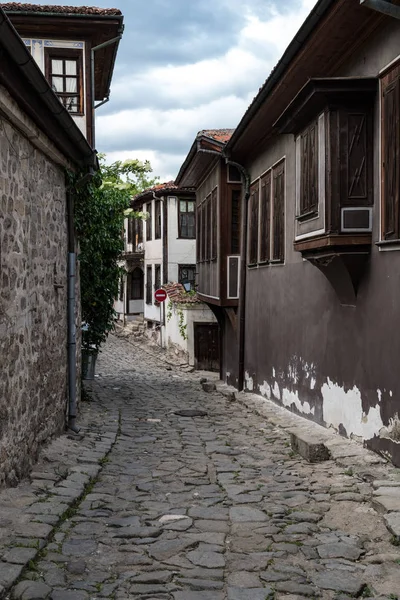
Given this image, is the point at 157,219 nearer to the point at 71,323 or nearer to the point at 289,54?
the point at 71,323

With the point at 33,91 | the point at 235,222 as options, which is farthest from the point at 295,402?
the point at 33,91

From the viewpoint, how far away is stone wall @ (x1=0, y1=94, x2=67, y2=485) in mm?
5734

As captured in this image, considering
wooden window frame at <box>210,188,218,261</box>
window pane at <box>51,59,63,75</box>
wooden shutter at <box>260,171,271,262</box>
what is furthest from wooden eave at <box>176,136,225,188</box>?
window pane at <box>51,59,63,75</box>

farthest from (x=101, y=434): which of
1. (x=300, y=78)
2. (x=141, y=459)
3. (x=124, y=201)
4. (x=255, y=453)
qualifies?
(x=124, y=201)

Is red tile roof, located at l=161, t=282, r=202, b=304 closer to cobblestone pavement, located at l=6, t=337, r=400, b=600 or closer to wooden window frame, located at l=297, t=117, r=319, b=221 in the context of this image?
wooden window frame, located at l=297, t=117, r=319, b=221

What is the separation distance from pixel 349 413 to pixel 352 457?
1.10 m

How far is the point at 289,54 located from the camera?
331 inches

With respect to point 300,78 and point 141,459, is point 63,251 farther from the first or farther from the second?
point 300,78

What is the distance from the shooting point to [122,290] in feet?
133

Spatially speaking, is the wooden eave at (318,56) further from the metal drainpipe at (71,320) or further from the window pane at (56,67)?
the window pane at (56,67)

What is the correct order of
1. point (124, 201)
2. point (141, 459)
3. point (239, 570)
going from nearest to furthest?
point (239, 570), point (141, 459), point (124, 201)

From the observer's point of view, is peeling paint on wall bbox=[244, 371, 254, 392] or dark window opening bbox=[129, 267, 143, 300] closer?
peeling paint on wall bbox=[244, 371, 254, 392]

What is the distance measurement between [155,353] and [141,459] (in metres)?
21.1

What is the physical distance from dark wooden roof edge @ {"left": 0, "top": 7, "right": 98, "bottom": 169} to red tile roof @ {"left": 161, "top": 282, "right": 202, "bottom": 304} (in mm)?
16394
